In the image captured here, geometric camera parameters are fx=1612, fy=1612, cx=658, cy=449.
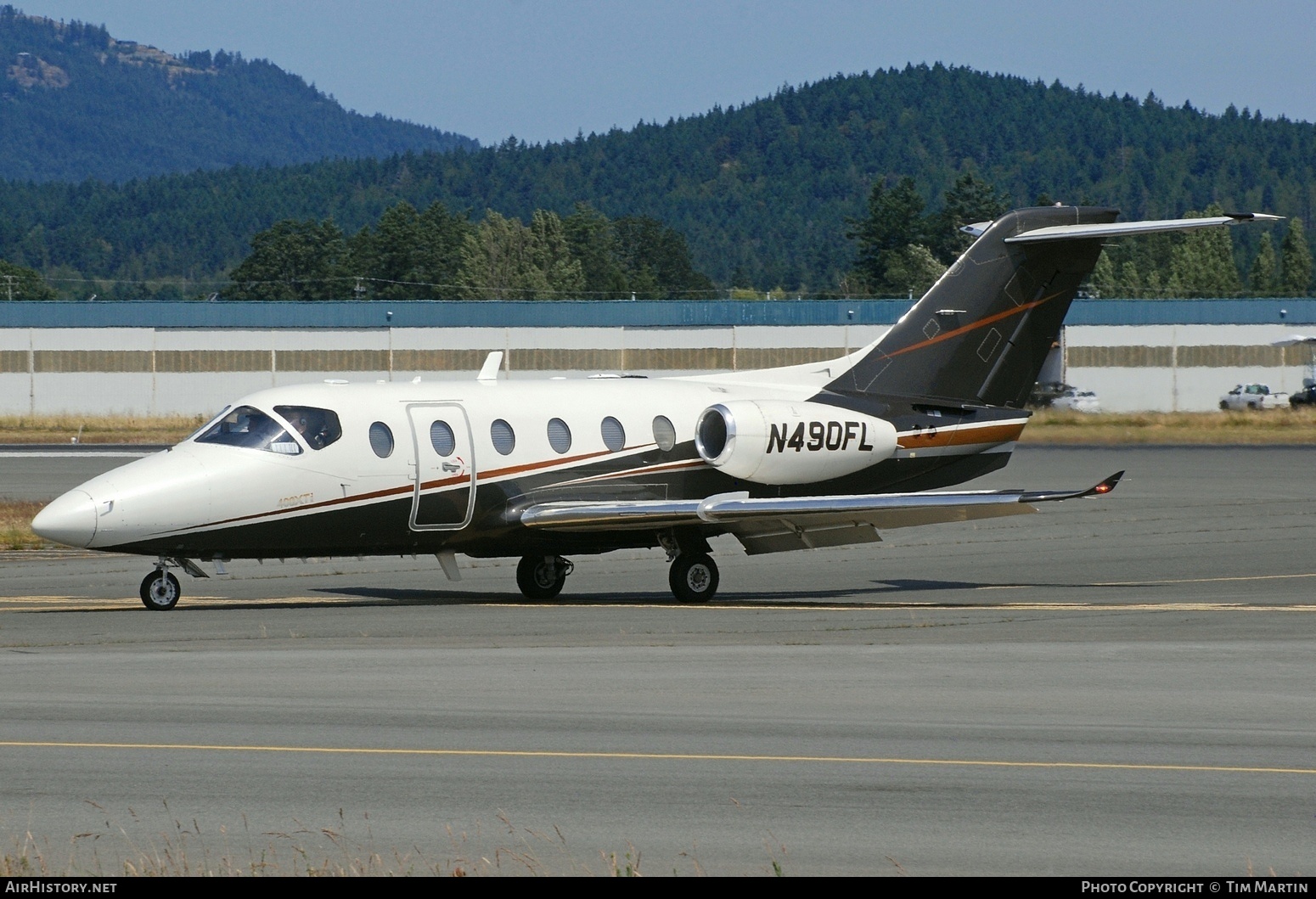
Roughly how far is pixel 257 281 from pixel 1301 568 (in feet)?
469

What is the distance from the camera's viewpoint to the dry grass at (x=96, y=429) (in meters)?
61.6

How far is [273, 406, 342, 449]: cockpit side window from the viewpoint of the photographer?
19.3 metres

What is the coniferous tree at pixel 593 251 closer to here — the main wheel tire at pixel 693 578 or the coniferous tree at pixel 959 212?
the coniferous tree at pixel 959 212

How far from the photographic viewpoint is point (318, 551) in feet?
64.2

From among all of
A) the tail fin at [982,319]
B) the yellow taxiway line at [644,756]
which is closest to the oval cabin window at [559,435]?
the tail fin at [982,319]

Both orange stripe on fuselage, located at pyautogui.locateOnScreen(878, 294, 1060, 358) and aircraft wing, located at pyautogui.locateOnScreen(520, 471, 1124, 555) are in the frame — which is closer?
aircraft wing, located at pyautogui.locateOnScreen(520, 471, 1124, 555)

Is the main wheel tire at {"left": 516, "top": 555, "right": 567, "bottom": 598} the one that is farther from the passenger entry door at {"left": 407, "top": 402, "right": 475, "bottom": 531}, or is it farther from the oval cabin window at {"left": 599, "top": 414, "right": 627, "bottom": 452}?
the oval cabin window at {"left": 599, "top": 414, "right": 627, "bottom": 452}

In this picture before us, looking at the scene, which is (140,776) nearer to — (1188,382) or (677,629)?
(677,629)

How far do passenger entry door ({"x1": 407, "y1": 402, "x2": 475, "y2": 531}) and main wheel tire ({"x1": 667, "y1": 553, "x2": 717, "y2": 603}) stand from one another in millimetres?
2745

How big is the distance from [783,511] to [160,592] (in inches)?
297

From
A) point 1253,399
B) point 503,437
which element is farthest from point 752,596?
point 1253,399

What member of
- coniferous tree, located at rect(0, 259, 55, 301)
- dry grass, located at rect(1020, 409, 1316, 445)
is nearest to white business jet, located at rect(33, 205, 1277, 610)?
dry grass, located at rect(1020, 409, 1316, 445)

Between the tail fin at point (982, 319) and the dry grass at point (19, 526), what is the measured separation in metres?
13.7
